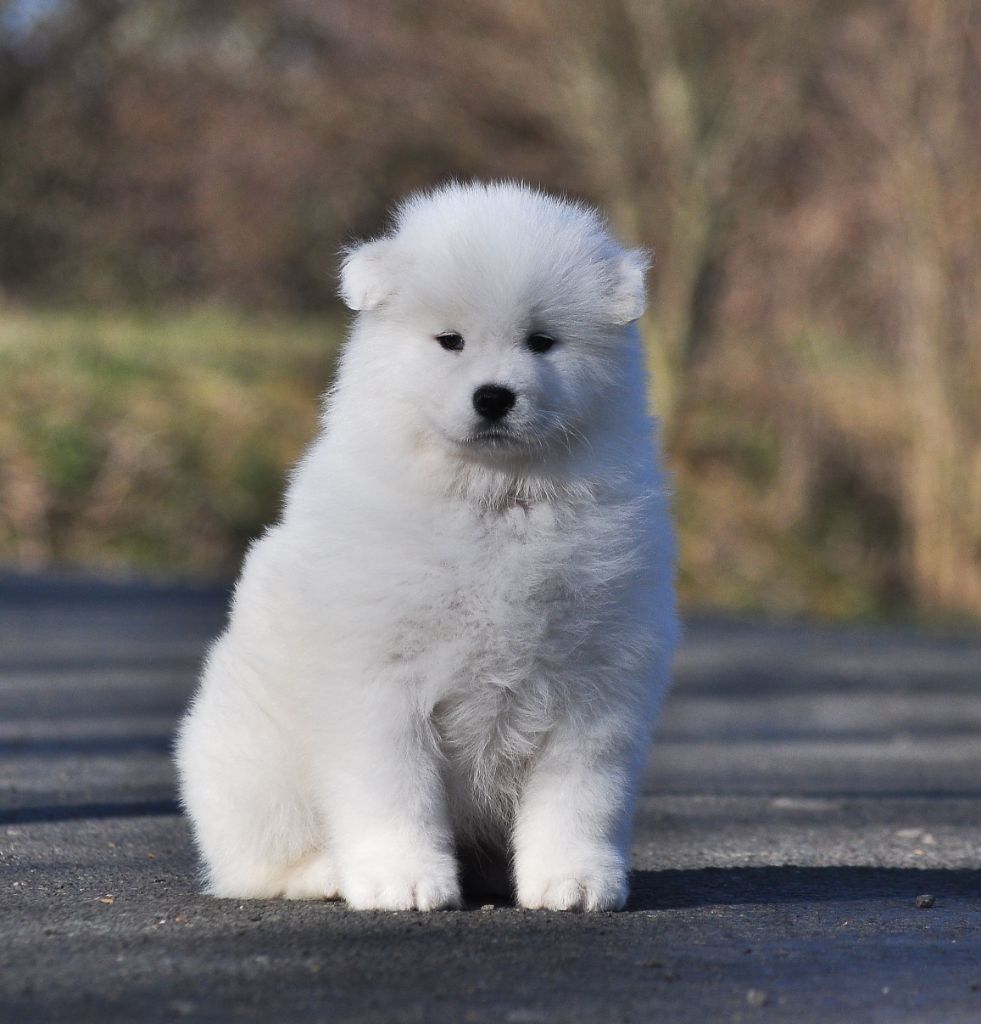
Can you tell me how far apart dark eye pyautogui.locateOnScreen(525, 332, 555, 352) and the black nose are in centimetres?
18

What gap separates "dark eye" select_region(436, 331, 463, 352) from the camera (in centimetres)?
409

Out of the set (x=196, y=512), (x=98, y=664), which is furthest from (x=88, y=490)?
(x=98, y=664)

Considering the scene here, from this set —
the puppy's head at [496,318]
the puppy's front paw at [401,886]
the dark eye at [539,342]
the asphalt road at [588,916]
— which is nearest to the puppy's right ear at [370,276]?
the puppy's head at [496,318]

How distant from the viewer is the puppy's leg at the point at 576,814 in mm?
4094

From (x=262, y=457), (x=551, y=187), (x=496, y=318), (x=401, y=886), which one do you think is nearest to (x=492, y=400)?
(x=496, y=318)

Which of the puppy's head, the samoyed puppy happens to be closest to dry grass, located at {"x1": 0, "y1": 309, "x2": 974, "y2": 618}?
the samoyed puppy

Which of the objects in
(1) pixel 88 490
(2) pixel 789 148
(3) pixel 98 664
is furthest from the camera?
(2) pixel 789 148

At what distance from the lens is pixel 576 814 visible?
4.11 m

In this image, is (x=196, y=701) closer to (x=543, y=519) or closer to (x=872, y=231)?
(x=543, y=519)

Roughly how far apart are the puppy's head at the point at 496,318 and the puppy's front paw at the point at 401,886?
0.99m

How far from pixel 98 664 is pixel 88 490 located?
6244mm

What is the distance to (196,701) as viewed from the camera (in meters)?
4.53

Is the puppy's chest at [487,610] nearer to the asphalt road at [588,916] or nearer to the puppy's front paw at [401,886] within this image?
the puppy's front paw at [401,886]

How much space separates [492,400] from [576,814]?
101 centimetres
